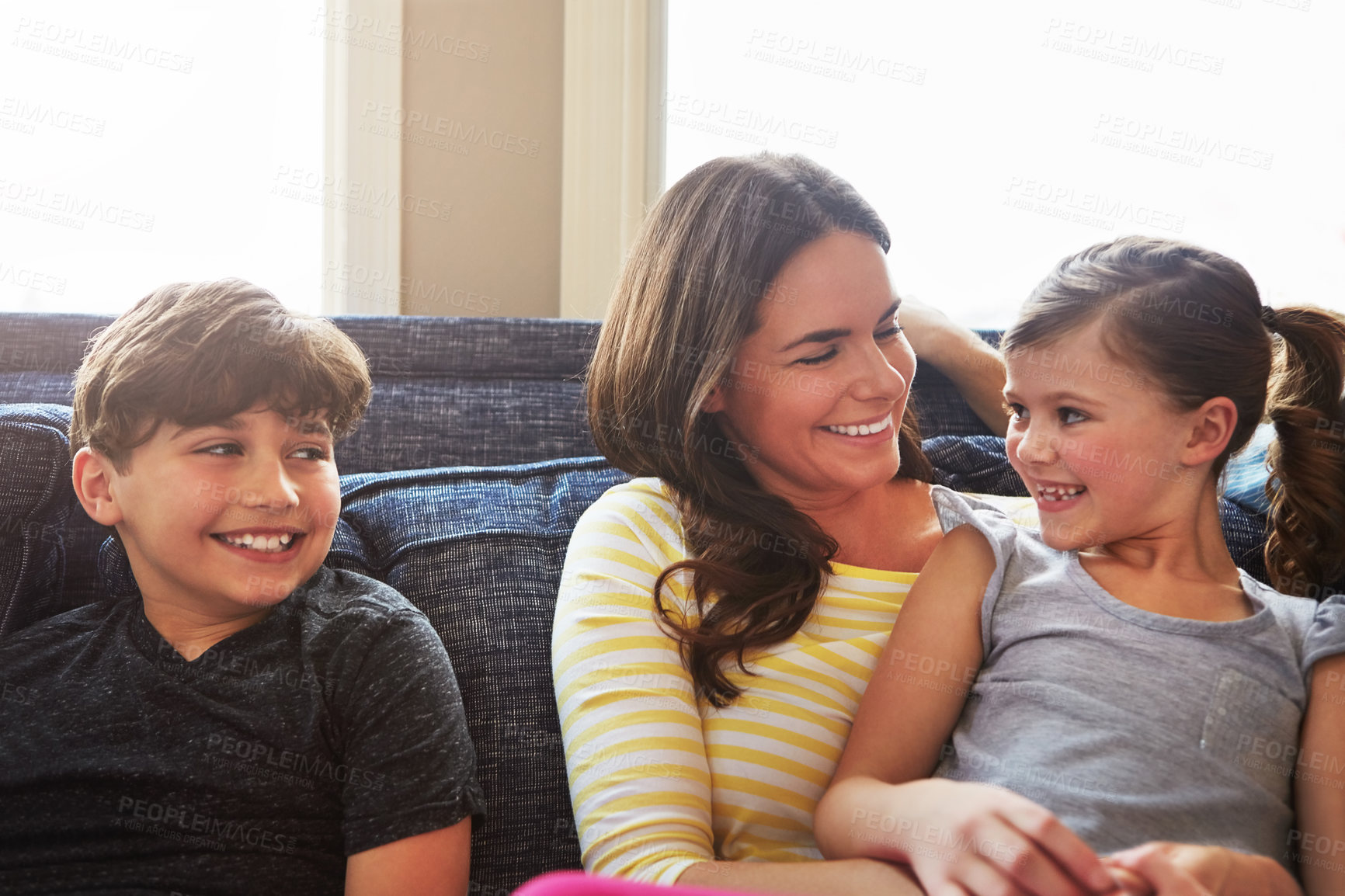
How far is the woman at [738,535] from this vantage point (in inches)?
37.2

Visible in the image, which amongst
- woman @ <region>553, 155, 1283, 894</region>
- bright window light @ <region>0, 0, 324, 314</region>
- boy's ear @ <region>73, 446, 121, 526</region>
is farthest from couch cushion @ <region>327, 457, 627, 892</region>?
bright window light @ <region>0, 0, 324, 314</region>

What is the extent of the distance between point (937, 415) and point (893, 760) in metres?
0.74

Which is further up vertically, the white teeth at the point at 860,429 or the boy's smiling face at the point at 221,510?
the white teeth at the point at 860,429

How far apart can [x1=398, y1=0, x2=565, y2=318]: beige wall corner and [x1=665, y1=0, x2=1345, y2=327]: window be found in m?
0.31

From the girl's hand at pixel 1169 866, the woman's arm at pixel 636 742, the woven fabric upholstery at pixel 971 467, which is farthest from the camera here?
the woven fabric upholstery at pixel 971 467

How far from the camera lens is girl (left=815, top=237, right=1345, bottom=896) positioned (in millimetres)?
879

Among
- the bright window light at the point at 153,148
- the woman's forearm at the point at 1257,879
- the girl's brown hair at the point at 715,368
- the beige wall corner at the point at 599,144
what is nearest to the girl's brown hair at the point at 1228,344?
the girl's brown hair at the point at 715,368

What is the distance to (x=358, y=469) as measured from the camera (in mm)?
1407

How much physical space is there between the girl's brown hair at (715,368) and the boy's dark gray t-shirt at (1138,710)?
20cm

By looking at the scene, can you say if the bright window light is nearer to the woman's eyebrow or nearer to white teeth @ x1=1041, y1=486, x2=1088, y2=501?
the woman's eyebrow

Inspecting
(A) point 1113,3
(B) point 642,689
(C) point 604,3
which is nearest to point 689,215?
(B) point 642,689

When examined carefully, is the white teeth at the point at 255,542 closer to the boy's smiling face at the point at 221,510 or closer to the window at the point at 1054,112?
the boy's smiling face at the point at 221,510

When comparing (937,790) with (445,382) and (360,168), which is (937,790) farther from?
(360,168)

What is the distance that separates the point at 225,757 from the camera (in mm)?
996
